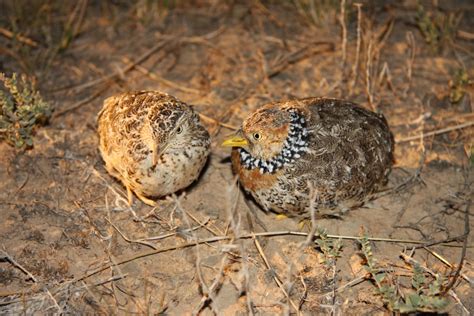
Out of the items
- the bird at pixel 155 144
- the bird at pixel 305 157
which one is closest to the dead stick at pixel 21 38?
the bird at pixel 155 144

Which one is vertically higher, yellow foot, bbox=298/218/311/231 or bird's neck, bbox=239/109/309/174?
bird's neck, bbox=239/109/309/174

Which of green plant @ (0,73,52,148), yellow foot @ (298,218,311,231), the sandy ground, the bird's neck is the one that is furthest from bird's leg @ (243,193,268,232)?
green plant @ (0,73,52,148)

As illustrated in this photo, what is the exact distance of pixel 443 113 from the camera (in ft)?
19.2

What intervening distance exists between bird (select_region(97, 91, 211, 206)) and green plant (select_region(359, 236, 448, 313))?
150 centimetres

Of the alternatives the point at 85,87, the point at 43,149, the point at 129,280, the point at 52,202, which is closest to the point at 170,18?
the point at 85,87

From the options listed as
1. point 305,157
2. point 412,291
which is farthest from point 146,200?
point 412,291

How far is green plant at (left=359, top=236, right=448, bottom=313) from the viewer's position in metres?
3.67

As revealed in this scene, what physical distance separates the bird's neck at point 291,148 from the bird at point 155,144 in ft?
1.74

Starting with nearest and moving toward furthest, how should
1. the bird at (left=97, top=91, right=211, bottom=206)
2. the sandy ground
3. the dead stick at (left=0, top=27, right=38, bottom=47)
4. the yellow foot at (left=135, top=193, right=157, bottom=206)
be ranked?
1. the sandy ground
2. the bird at (left=97, top=91, right=211, bottom=206)
3. the yellow foot at (left=135, top=193, right=157, bottom=206)
4. the dead stick at (left=0, top=27, right=38, bottom=47)

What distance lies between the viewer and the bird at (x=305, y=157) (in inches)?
170

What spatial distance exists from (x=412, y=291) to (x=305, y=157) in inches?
49.8

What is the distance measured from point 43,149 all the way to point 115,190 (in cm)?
91

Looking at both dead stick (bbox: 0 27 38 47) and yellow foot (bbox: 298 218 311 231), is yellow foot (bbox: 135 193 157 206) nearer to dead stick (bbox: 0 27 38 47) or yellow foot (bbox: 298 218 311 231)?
yellow foot (bbox: 298 218 311 231)

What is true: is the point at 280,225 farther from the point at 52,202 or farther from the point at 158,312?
the point at 52,202
